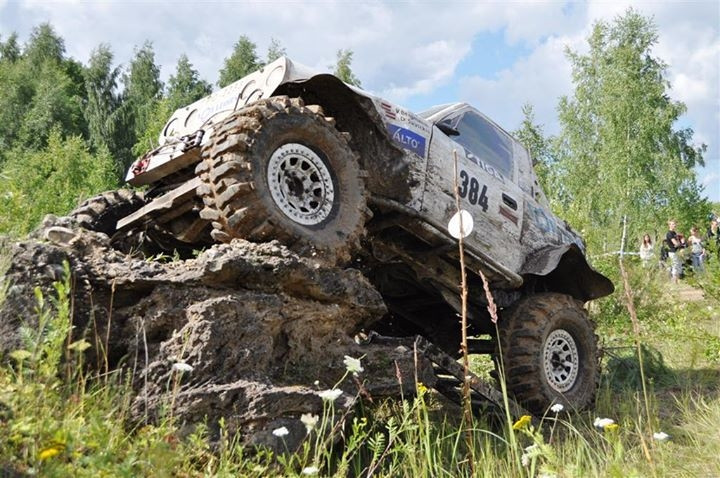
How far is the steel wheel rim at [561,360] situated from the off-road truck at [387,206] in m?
0.02

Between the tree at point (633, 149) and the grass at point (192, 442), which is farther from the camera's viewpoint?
the tree at point (633, 149)

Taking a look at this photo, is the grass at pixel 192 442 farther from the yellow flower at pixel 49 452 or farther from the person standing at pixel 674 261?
the person standing at pixel 674 261

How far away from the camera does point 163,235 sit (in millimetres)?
4758

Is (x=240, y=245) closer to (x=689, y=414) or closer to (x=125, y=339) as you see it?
(x=125, y=339)

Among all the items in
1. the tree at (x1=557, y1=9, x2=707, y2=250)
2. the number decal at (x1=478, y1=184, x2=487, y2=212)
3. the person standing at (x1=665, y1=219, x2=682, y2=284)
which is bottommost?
the number decal at (x1=478, y1=184, x2=487, y2=212)

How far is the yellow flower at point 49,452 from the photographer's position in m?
2.07

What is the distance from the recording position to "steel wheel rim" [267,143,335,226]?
3.92 meters

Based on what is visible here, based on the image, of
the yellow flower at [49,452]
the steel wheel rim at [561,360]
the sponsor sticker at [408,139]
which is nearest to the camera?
the yellow flower at [49,452]

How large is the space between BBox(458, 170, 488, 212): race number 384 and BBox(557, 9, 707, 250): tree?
23.2 m

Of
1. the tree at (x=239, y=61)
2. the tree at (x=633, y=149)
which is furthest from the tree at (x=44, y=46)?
the tree at (x=633, y=149)

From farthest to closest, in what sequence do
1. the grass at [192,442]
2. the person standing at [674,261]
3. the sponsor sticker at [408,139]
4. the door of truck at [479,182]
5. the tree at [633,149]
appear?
the tree at [633,149] < the person standing at [674,261] < the door of truck at [479,182] < the sponsor sticker at [408,139] < the grass at [192,442]

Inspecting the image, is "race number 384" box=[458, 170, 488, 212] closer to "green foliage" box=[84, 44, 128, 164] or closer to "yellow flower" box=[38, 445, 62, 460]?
"yellow flower" box=[38, 445, 62, 460]

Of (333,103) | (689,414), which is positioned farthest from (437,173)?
(689,414)

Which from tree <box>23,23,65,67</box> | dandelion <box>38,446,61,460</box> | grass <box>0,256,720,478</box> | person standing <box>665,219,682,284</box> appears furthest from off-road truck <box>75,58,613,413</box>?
tree <box>23,23,65,67</box>
